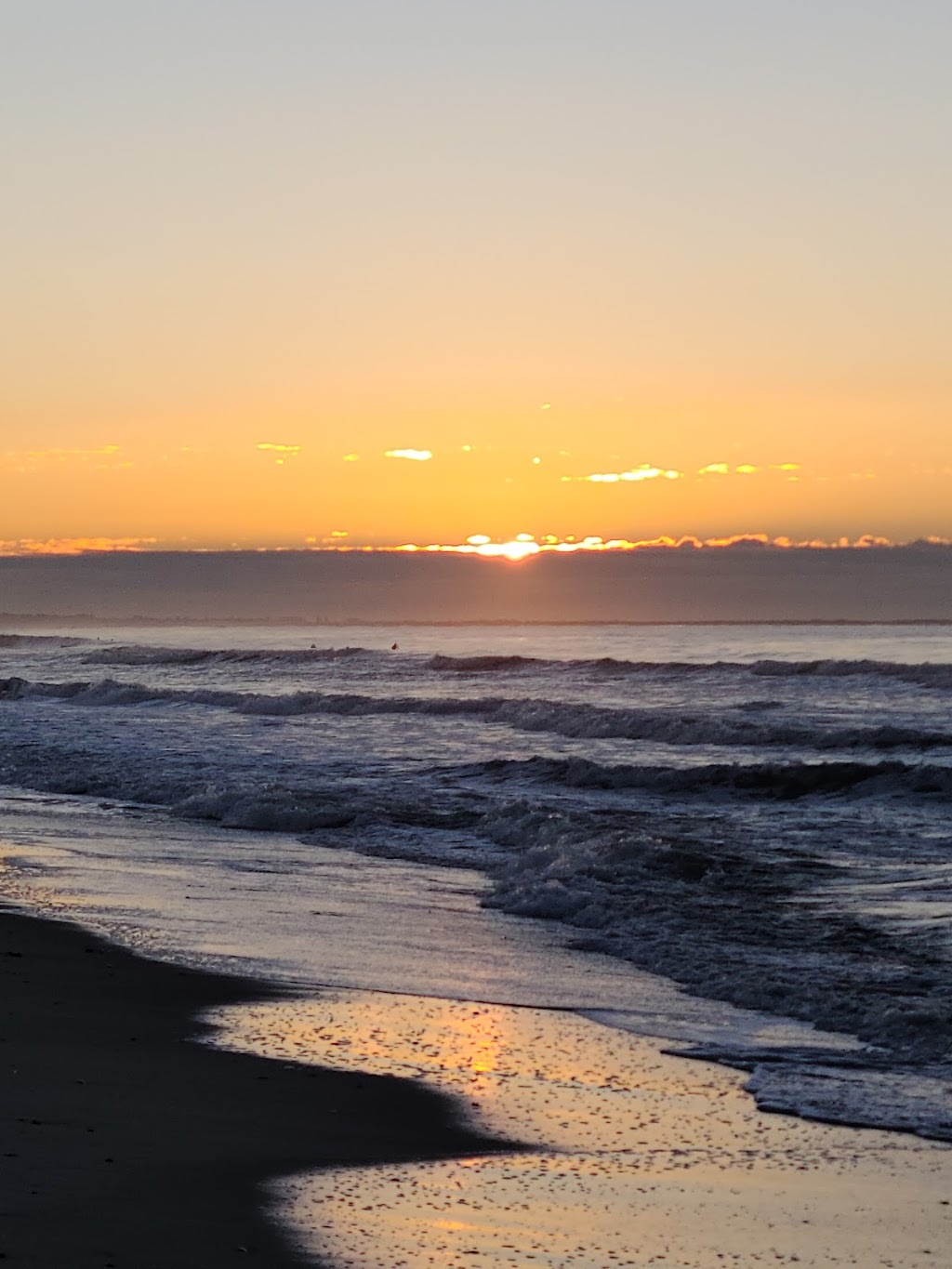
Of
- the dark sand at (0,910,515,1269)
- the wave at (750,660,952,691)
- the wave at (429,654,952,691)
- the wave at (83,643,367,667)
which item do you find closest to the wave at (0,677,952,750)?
the wave at (750,660,952,691)

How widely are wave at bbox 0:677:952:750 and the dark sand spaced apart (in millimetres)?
22013

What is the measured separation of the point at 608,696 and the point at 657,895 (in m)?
30.7

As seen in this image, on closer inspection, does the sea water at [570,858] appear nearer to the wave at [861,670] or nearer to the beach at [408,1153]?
the beach at [408,1153]

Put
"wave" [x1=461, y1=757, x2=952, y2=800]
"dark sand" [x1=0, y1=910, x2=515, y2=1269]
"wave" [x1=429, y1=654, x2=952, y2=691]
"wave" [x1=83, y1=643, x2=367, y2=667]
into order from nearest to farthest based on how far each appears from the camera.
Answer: "dark sand" [x1=0, y1=910, x2=515, y2=1269] → "wave" [x1=461, y1=757, x2=952, y2=800] → "wave" [x1=429, y1=654, x2=952, y2=691] → "wave" [x1=83, y1=643, x2=367, y2=667]

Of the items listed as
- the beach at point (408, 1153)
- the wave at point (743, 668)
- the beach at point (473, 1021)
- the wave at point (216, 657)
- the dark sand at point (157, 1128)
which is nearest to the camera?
the dark sand at point (157, 1128)

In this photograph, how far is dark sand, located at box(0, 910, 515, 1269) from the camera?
4.83 m

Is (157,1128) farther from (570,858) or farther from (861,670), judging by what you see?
(861,670)

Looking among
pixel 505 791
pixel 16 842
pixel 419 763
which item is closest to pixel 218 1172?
pixel 16 842

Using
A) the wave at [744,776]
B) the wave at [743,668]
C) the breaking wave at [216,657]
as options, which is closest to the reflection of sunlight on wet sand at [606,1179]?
the wave at [744,776]

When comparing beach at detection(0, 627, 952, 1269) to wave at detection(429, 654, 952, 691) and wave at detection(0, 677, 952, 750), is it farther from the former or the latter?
wave at detection(429, 654, 952, 691)

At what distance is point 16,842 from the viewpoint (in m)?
15.3

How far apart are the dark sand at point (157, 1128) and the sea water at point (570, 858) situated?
4.47ft

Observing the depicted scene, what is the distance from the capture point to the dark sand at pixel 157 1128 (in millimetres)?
4832

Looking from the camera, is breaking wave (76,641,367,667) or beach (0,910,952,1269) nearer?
beach (0,910,952,1269)
